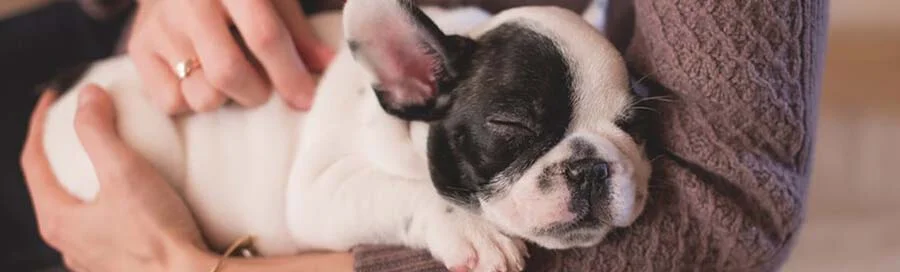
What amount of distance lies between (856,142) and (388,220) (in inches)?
44.6

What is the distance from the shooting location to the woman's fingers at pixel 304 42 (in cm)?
117

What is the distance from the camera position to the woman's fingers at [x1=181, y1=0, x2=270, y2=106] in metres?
1.08

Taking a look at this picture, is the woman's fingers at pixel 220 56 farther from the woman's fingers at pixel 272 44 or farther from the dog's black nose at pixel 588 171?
the dog's black nose at pixel 588 171

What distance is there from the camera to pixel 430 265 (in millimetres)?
961

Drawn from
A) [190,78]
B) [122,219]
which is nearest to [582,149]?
[190,78]

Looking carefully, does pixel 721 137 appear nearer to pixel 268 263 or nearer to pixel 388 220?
pixel 388 220

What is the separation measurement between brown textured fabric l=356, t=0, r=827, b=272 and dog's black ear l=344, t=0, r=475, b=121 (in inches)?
6.5

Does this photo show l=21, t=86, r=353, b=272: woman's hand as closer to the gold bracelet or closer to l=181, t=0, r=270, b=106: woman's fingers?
the gold bracelet

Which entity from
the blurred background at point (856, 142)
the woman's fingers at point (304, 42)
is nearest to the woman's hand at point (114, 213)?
the woman's fingers at point (304, 42)

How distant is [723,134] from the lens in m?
0.92

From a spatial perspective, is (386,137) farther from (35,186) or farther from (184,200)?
(35,186)

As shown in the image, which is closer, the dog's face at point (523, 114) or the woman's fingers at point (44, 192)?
the dog's face at point (523, 114)

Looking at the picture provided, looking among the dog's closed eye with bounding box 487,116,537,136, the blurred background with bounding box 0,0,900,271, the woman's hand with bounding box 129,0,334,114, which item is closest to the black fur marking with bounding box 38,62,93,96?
the woman's hand with bounding box 129,0,334,114

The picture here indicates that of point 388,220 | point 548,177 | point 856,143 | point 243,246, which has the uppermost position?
point 548,177
